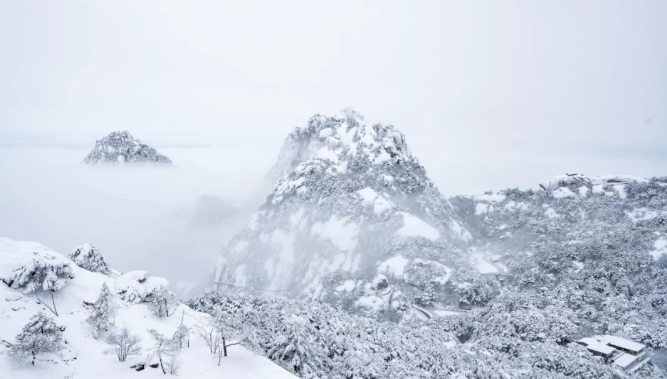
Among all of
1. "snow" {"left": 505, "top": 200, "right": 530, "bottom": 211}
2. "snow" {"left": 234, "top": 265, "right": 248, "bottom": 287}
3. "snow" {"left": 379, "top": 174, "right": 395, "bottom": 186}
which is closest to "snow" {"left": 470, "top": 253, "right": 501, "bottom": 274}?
"snow" {"left": 505, "top": 200, "right": 530, "bottom": 211}

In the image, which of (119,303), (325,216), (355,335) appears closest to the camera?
(119,303)

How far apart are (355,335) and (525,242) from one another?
441ft

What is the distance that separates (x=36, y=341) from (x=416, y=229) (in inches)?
5099

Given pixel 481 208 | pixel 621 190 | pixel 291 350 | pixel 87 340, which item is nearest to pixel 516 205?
pixel 481 208

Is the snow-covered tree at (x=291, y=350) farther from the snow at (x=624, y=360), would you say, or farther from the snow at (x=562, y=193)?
the snow at (x=562, y=193)

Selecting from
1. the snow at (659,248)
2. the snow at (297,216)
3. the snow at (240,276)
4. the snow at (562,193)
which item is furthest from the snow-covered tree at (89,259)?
the snow at (562,193)

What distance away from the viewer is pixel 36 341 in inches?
1077

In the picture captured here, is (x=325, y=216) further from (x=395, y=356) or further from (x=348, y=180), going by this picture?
(x=395, y=356)

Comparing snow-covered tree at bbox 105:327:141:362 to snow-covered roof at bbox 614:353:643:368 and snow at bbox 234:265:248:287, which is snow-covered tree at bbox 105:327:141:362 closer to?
snow-covered roof at bbox 614:353:643:368

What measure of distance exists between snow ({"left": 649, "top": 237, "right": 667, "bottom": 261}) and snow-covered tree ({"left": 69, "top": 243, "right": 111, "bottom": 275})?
14388 centimetres

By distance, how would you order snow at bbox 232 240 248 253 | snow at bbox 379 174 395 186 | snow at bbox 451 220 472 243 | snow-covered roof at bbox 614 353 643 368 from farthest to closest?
snow at bbox 379 174 395 186 < snow at bbox 232 240 248 253 < snow at bbox 451 220 472 243 < snow-covered roof at bbox 614 353 643 368

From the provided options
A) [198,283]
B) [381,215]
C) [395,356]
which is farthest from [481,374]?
[198,283]

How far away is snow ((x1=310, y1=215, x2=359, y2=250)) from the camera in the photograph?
148500 mm

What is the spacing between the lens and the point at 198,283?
17088 cm
